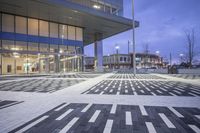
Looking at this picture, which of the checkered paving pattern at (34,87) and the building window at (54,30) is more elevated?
the building window at (54,30)

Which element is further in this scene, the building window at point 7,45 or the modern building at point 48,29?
the building window at point 7,45

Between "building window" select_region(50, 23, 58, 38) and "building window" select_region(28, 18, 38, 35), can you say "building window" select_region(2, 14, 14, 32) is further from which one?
"building window" select_region(50, 23, 58, 38)

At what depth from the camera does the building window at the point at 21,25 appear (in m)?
34.1

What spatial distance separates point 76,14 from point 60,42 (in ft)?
28.5


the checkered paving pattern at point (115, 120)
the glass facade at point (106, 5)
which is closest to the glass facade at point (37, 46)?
the glass facade at point (106, 5)

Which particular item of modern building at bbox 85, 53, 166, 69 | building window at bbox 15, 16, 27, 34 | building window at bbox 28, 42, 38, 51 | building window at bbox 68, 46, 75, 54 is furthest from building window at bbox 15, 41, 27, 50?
modern building at bbox 85, 53, 166, 69

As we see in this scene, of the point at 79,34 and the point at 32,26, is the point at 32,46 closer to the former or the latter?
the point at 32,26

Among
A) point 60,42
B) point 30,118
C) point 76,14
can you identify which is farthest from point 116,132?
point 60,42

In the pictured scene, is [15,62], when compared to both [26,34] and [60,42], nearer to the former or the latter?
[26,34]

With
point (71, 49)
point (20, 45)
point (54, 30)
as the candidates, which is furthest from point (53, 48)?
point (20, 45)

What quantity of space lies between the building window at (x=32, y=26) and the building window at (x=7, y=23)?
10.3 ft

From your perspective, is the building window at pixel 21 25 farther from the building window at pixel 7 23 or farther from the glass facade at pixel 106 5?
the glass facade at pixel 106 5

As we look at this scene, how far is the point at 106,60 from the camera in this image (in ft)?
358

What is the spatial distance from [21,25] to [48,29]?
5.50 metres
